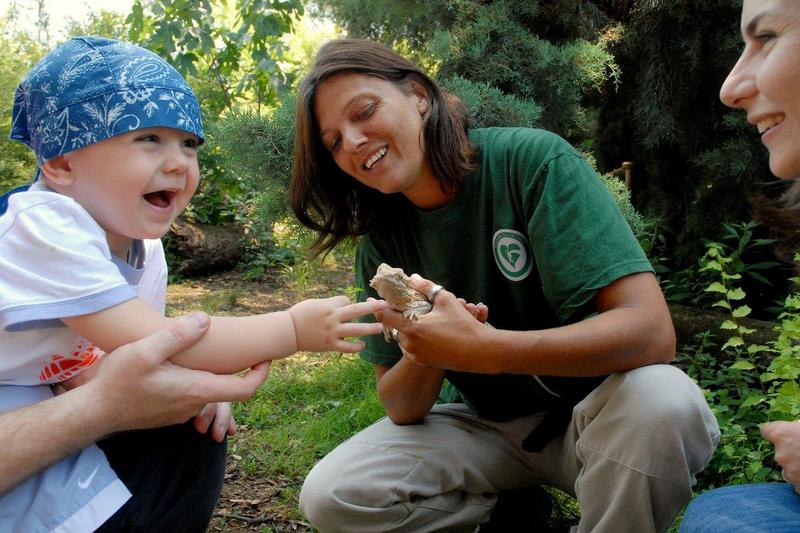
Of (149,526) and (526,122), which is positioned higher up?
(526,122)

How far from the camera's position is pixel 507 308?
234 centimetres

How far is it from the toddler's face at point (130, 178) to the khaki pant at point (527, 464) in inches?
41.5

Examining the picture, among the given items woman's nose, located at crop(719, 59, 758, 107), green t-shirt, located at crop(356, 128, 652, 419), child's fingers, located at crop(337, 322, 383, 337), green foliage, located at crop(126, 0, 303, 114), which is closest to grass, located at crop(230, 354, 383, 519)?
green t-shirt, located at crop(356, 128, 652, 419)

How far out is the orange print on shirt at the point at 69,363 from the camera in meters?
1.72

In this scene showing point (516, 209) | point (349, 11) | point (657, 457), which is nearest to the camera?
point (657, 457)

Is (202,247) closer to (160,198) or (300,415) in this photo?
(300,415)

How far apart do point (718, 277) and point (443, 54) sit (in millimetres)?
2096

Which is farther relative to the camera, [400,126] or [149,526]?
[400,126]

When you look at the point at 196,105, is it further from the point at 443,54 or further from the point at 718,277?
the point at 718,277

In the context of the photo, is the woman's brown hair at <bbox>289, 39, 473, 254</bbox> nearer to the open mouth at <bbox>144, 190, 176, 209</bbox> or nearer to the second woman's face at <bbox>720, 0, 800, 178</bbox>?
the open mouth at <bbox>144, 190, 176, 209</bbox>

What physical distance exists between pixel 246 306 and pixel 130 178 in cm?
388

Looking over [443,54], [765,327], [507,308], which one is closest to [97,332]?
[507,308]

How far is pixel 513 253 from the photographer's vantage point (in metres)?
2.22

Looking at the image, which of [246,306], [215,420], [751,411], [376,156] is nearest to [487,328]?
[376,156]
